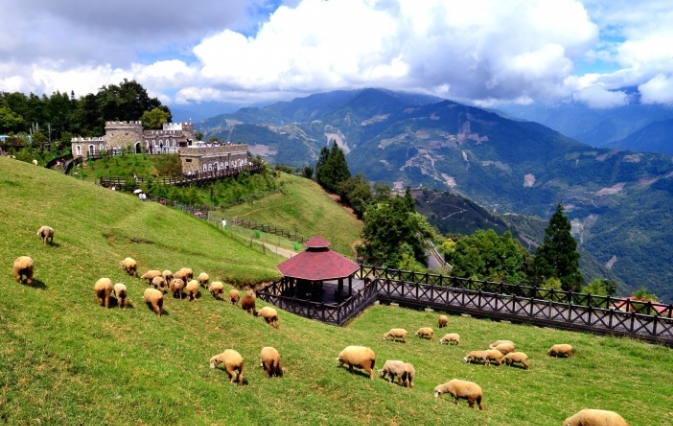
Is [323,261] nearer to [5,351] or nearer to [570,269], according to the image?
[5,351]

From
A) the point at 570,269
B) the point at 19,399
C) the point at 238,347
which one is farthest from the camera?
the point at 570,269

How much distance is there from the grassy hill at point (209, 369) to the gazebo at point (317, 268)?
3556mm

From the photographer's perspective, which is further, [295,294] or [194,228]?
[194,228]

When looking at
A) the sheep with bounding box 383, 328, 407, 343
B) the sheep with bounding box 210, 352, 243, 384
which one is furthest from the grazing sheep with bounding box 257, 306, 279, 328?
the sheep with bounding box 383, 328, 407, 343

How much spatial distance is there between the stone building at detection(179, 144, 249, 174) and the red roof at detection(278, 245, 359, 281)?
49.8 m

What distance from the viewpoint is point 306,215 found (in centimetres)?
7925

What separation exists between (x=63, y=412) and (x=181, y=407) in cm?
274

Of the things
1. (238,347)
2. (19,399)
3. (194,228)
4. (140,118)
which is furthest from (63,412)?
(140,118)

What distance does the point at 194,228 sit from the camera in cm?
4075

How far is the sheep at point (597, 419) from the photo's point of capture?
13.2 metres

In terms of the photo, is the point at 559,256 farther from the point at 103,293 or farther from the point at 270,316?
the point at 103,293

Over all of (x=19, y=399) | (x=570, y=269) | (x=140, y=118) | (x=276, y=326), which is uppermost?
(x=140, y=118)

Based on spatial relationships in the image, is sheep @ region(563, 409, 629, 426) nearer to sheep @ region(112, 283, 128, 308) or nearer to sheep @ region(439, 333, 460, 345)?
sheep @ region(439, 333, 460, 345)

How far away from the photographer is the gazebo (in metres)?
29.6
